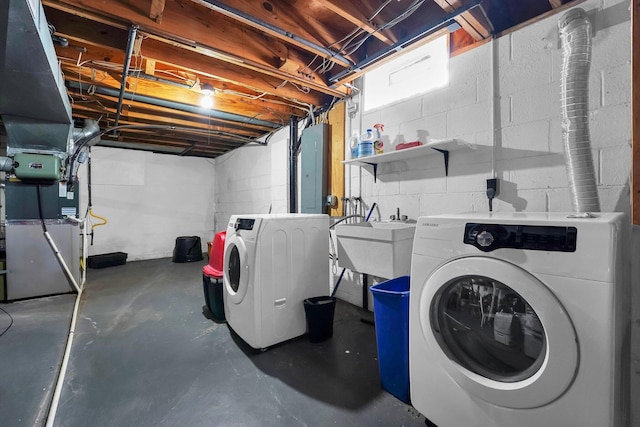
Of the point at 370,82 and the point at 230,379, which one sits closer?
the point at 230,379

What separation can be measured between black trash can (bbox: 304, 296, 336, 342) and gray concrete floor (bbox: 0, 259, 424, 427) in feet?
0.26

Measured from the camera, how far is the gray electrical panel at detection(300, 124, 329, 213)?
2.95 metres

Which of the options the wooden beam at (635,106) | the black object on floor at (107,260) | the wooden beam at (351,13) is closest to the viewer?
the wooden beam at (635,106)

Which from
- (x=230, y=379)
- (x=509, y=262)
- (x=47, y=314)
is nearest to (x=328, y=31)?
(x=509, y=262)

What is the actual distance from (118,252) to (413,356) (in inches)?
213

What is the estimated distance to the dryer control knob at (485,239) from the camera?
971 millimetres

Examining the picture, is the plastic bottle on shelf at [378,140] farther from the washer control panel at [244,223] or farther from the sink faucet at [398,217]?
the washer control panel at [244,223]

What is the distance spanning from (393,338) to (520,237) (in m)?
0.83

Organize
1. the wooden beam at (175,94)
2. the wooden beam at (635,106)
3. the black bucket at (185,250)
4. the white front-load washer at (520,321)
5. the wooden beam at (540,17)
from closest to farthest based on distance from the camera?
the white front-load washer at (520,321)
the wooden beam at (635,106)
the wooden beam at (540,17)
the wooden beam at (175,94)
the black bucket at (185,250)

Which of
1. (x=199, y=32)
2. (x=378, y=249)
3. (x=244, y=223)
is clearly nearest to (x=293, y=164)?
(x=244, y=223)

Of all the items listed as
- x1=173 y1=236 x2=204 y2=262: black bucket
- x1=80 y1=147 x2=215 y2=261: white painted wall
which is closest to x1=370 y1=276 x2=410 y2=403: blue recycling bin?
x1=173 y1=236 x2=204 y2=262: black bucket

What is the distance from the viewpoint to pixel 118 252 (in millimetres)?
4863

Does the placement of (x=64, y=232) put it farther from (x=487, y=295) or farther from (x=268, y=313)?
(x=487, y=295)

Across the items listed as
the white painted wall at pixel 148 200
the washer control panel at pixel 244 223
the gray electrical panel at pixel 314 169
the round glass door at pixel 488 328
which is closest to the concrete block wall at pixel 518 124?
the gray electrical panel at pixel 314 169
